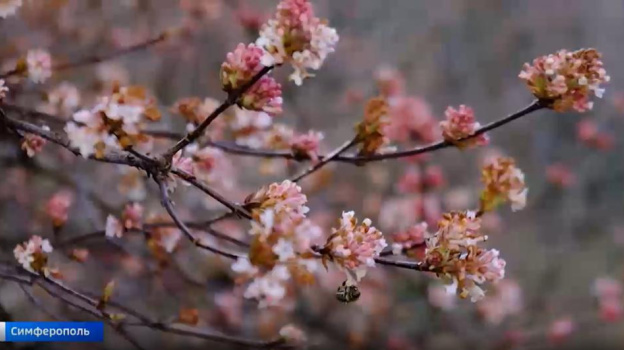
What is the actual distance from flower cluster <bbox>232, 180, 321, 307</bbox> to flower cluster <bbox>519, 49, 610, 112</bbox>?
0.21m

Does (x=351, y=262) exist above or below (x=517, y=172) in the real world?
below

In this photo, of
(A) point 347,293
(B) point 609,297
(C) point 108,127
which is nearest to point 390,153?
(A) point 347,293

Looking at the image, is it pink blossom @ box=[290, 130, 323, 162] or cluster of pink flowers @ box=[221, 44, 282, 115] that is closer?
cluster of pink flowers @ box=[221, 44, 282, 115]

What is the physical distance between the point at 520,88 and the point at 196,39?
74 centimetres

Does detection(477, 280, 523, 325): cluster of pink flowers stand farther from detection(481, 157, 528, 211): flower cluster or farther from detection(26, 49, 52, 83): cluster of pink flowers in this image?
detection(26, 49, 52, 83): cluster of pink flowers

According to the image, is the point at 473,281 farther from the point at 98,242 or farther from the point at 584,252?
the point at 584,252

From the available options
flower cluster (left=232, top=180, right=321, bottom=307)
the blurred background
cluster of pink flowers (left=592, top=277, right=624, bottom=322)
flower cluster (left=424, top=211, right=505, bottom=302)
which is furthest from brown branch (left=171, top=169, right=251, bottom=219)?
cluster of pink flowers (left=592, top=277, right=624, bottom=322)

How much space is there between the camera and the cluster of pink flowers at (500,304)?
4.69 ft

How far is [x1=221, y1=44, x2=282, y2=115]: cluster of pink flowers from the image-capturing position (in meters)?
0.46

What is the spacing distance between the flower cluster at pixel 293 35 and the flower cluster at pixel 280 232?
89mm

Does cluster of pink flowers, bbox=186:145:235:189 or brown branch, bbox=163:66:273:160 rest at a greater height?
cluster of pink flowers, bbox=186:145:235:189

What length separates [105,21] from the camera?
138 cm

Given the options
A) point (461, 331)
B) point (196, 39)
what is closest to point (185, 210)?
point (196, 39)

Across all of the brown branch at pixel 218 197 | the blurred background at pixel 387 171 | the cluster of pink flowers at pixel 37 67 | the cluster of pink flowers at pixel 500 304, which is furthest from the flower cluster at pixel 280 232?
the cluster of pink flowers at pixel 500 304
